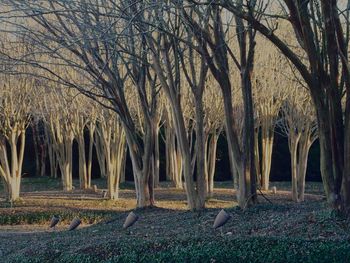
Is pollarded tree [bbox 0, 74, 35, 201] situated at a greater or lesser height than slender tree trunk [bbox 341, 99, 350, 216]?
greater

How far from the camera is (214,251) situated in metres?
8.59

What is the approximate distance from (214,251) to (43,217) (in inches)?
480

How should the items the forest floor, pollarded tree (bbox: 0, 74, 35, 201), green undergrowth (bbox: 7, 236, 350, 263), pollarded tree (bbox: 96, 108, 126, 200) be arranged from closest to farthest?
1. green undergrowth (bbox: 7, 236, 350, 263)
2. the forest floor
3. pollarded tree (bbox: 0, 74, 35, 201)
4. pollarded tree (bbox: 96, 108, 126, 200)

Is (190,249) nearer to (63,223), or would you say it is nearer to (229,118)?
(229,118)

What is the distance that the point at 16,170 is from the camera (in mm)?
25844

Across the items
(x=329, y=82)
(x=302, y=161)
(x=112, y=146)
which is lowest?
(x=302, y=161)

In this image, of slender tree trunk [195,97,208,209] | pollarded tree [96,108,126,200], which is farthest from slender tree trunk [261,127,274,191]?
slender tree trunk [195,97,208,209]

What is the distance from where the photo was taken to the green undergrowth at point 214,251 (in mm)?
8234

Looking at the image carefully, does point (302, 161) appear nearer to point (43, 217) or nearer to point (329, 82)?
point (43, 217)

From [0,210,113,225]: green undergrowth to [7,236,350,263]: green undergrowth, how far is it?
9846 millimetres

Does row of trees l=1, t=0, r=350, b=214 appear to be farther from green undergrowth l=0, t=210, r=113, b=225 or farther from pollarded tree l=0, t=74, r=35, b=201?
pollarded tree l=0, t=74, r=35, b=201

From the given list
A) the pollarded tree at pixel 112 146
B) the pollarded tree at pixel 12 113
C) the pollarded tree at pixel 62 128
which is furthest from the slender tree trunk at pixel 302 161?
the pollarded tree at pixel 12 113

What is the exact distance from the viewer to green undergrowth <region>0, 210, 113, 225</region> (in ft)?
64.5

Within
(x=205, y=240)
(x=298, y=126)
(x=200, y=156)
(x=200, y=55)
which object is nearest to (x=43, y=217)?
(x=200, y=156)
